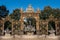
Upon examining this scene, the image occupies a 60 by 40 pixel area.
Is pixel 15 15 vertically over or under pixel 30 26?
over

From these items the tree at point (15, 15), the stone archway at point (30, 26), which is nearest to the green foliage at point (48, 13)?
the stone archway at point (30, 26)

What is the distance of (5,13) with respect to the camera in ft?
155

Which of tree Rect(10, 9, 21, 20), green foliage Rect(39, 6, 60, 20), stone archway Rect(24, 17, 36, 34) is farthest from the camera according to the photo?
tree Rect(10, 9, 21, 20)

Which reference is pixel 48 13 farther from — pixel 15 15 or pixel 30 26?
pixel 30 26

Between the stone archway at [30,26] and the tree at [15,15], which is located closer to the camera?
the stone archway at [30,26]

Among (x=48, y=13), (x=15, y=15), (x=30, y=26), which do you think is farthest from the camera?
(x=15, y=15)

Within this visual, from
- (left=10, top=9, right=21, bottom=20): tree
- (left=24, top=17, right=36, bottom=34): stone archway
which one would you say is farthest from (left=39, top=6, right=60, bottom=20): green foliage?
(left=10, top=9, right=21, bottom=20): tree

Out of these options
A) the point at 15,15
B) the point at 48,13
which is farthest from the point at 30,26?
the point at 15,15

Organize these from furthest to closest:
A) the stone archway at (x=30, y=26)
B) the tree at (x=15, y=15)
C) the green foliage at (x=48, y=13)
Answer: the tree at (x=15, y=15), the green foliage at (x=48, y=13), the stone archway at (x=30, y=26)

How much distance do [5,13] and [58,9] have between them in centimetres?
1592

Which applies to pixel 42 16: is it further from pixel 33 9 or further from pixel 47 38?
pixel 47 38

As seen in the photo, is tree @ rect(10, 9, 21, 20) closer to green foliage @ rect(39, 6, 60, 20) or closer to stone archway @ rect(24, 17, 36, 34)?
stone archway @ rect(24, 17, 36, 34)

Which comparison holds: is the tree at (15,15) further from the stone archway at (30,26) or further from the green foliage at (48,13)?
the green foliage at (48,13)

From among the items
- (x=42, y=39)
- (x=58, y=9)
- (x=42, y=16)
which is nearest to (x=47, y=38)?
(x=42, y=39)
